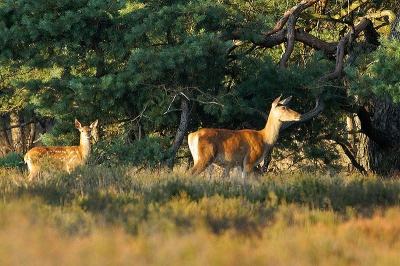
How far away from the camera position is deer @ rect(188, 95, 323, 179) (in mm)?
14773

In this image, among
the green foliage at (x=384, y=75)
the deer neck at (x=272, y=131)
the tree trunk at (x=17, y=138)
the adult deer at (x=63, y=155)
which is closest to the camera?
the green foliage at (x=384, y=75)

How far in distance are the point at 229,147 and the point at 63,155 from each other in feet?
12.1

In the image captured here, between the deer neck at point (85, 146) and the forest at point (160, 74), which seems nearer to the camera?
the forest at point (160, 74)

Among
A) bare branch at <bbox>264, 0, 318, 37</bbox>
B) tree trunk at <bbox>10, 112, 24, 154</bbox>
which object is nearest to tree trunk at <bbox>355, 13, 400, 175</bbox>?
bare branch at <bbox>264, 0, 318, 37</bbox>

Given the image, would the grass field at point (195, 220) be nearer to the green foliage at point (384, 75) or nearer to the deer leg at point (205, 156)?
the green foliage at point (384, 75)

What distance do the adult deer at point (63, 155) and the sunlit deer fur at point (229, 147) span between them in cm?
263

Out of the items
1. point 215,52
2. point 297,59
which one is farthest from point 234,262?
point 297,59

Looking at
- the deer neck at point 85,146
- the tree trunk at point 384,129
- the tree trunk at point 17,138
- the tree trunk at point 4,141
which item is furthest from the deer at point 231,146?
the tree trunk at point 4,141

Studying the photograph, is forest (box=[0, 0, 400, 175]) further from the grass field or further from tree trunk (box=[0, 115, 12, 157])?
tree trunk (box=[0, 115, 12, 157])

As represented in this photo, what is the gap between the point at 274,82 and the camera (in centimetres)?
1772

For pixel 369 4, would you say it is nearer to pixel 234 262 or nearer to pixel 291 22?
pixel 291 22

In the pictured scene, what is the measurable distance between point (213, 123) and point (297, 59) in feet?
15.5

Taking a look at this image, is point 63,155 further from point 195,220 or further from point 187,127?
point 195,220

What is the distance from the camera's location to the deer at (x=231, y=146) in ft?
48.5
